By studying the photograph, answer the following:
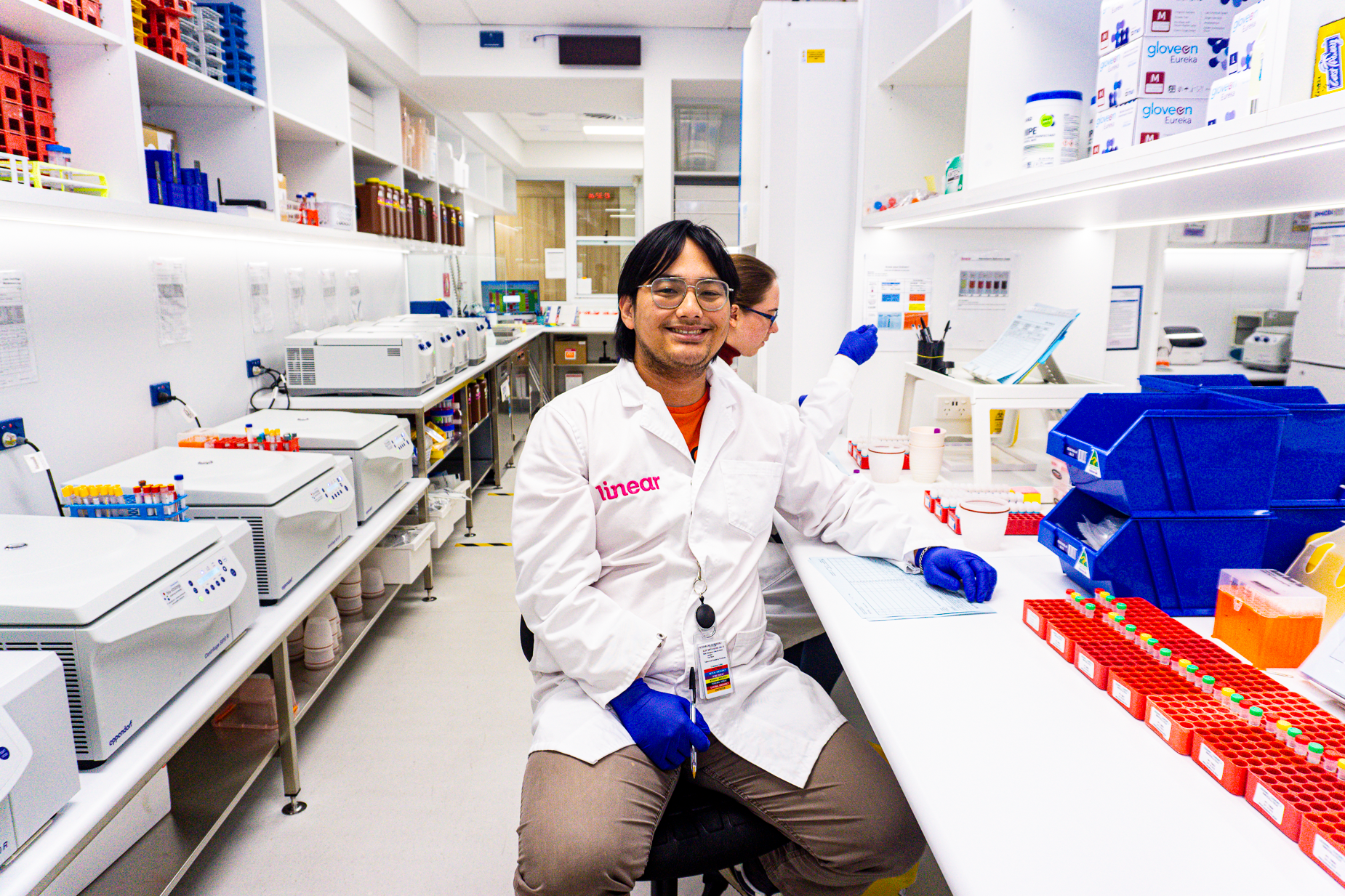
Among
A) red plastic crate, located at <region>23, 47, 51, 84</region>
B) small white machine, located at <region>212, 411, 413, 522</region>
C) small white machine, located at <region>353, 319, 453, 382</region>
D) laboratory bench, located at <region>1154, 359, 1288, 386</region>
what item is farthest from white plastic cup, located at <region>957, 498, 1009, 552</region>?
laboratory bench, located at <region>1154, 359, 1288, 386</region>

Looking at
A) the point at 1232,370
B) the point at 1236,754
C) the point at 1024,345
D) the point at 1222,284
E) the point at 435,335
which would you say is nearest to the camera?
the point at 1236,754

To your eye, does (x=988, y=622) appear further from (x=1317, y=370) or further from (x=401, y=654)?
(x=1317, y=370)

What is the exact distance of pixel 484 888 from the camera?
71.7 inches

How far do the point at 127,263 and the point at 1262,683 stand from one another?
286 cm

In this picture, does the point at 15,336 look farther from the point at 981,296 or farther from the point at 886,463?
the point at 981,296

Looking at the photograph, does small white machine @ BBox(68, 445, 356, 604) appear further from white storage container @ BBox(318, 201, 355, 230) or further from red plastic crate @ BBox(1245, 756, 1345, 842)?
red plastic crate @ BBox(1245, 756, 1345, 842)

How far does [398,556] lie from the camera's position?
304 cm

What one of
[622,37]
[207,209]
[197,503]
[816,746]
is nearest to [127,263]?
[207,209]

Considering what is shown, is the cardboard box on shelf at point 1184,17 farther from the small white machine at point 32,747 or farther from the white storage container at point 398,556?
the white storage container at point 398,556

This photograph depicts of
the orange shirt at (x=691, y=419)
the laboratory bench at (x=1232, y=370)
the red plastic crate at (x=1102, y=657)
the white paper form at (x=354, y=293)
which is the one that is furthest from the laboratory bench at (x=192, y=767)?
the laboratory bench at (x=1232, y=370)

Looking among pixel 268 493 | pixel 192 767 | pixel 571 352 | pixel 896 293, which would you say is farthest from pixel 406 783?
pixel 571 352

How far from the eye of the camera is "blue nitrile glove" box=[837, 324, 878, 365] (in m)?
2.34

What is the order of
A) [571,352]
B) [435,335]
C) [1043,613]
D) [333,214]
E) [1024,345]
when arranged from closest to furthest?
[1043,613] < [1024,345] < [333,214] < [435,335] < [571,352]

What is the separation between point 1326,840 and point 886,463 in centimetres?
142
